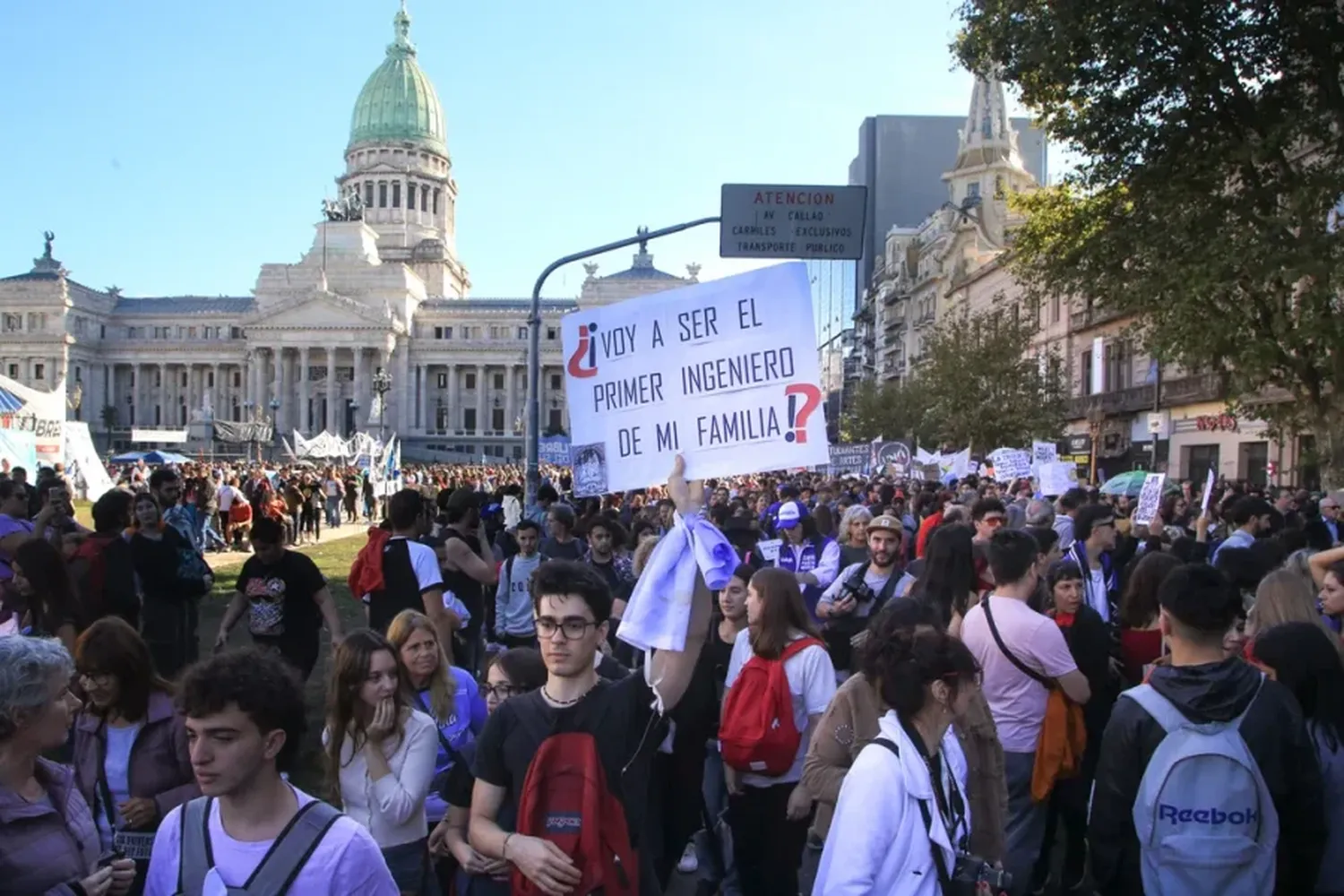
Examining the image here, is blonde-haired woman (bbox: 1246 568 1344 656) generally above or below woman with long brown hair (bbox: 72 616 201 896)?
above

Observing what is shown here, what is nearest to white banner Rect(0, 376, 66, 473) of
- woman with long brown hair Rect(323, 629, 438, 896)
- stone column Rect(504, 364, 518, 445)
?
woman with long brown hair Rect(323, 629, 438, 896)

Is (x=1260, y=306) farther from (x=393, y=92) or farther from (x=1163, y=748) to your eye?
(x=393, y=92)

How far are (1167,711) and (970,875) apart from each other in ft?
3.82

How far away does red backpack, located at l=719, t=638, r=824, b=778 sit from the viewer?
4.60 meters

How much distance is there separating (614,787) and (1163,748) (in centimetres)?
186

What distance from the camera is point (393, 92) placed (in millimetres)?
118000

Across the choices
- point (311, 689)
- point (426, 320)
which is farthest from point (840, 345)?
point (311, 689)

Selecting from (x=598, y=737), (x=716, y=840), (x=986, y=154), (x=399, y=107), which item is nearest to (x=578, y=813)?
(x=598, y=737)

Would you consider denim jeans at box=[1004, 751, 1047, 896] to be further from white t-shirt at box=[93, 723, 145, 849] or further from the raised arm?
white t-shirt at box=[93, 723, 145, 849]

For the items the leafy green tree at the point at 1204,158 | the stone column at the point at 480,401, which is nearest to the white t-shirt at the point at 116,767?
the leafy green tree at the point at 1204,158

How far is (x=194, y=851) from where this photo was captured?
2.58 metres

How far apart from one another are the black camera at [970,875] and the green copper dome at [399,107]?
121141 millimetres

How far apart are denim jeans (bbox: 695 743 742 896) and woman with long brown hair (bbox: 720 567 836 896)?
40cm

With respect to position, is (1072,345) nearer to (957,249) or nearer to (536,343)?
(957,249)
